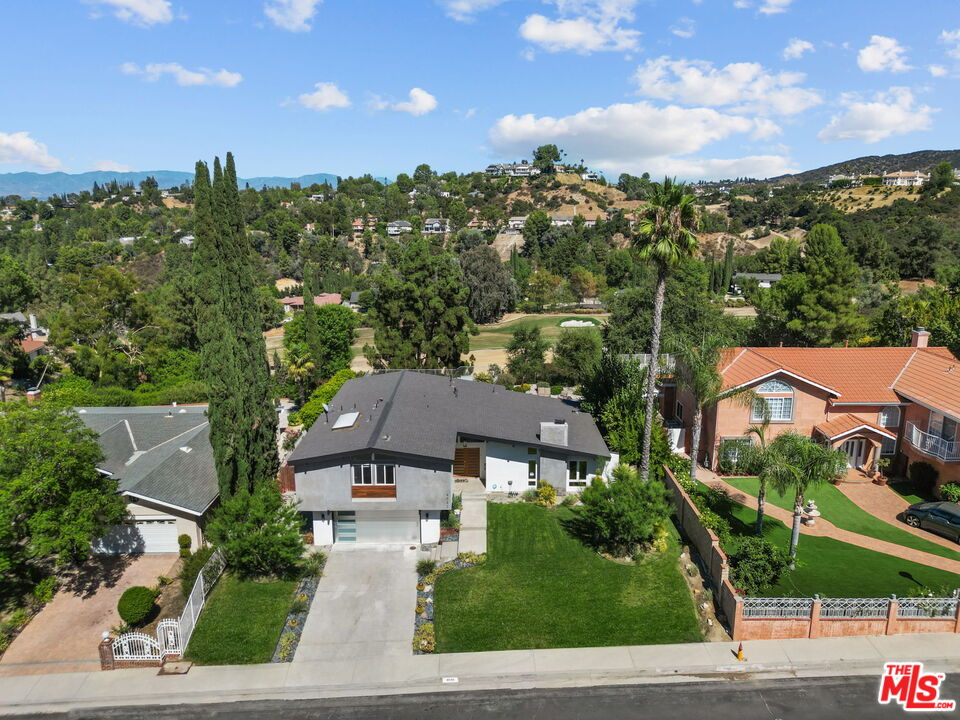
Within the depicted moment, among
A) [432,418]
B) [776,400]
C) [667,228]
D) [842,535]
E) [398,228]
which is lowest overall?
[842,535]

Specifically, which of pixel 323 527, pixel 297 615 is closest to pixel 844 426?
pixel 323 527

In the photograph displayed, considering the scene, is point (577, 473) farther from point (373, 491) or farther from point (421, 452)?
point (373, 491)

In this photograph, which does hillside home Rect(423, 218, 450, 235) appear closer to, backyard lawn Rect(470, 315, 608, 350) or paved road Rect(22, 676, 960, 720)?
backyard lawn Rect(470, 315, 608, 350)

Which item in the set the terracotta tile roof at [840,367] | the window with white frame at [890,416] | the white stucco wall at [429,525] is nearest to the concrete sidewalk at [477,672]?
the white stucco wall at [429,525]

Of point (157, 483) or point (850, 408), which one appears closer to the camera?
point (157, 483)

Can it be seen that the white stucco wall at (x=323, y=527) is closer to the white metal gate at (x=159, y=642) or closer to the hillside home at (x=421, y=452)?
the hillside home at (x=421, y=452)

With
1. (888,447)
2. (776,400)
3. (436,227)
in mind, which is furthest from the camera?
(436,227)
